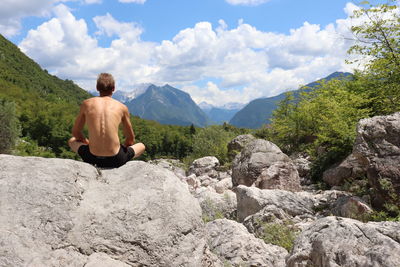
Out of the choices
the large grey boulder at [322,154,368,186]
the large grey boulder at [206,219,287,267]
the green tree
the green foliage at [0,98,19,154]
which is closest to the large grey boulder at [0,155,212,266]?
the large grey boulder at [206,219,287,267]

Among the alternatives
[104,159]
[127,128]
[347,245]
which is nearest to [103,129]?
[104,159]

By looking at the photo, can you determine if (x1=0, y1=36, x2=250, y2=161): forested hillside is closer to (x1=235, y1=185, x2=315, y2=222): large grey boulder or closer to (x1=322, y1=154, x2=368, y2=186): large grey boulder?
(x1=322, y1=154, x2=368, y2=186): large grey boulder

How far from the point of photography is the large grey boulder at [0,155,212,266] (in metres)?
3.65

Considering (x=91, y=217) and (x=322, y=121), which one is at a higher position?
(x=322, y=121)

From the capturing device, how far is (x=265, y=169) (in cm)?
1333

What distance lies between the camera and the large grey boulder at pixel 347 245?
172 inches

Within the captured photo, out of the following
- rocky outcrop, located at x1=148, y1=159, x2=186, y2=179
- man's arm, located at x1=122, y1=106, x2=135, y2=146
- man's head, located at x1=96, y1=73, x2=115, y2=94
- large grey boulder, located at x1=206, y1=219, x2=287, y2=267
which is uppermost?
man's head, located at x1=96, y1=73, x2=115, y2=94

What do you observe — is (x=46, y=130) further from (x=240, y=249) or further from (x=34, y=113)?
(x=240, y=249)

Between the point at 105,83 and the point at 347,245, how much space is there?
449 cm

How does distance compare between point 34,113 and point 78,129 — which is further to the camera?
point 34,113

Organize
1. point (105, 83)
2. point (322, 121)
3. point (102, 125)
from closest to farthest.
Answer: point (102, 125)
point (105, 83)
point (322, 121)

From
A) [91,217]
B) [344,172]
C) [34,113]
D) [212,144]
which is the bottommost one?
[344,172]

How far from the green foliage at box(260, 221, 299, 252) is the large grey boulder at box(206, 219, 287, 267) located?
0.48m

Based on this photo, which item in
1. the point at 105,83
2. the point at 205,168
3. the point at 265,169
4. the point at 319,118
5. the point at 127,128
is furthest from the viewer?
the point at 205,168
